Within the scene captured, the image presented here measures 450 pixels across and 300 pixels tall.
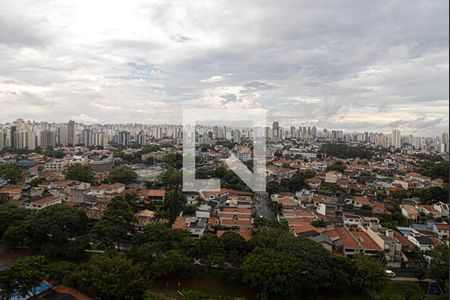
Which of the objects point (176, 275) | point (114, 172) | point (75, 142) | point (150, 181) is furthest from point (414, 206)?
point (75, 142)

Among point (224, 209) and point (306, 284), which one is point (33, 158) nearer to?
point (224, 209)

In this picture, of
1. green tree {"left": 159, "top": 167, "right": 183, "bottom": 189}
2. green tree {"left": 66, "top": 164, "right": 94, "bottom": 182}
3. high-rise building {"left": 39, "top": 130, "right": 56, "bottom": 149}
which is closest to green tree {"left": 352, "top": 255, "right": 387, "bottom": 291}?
green tree {"left": 159, "top": 167, "right": 183, "bottom": 189}

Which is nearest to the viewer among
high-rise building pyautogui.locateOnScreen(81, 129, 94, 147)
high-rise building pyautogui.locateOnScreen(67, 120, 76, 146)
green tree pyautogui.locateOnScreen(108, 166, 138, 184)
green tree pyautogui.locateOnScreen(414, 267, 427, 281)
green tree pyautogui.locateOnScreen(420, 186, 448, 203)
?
green tree pyautogui.locateOnScreen(414, 267, 427, 281)

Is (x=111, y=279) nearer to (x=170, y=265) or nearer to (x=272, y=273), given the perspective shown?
(x=170, y=265)

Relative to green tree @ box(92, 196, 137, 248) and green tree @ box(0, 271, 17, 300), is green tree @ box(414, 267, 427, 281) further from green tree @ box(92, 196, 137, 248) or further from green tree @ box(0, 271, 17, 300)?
green tree @ box(0, 271, 17, 300)

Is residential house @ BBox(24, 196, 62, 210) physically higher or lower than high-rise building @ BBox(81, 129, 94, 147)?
lower

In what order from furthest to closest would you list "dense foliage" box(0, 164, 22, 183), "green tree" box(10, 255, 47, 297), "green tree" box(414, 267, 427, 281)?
"dense foliage" box(0, 164, 22, 183) < "green tree" box(414, 267, 427, 281) < "green tree" box(10, 255, 47, 297)

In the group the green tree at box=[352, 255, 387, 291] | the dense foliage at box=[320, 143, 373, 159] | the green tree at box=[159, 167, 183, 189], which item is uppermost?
the dense foliage at box=[320, 143, 373, 159]
